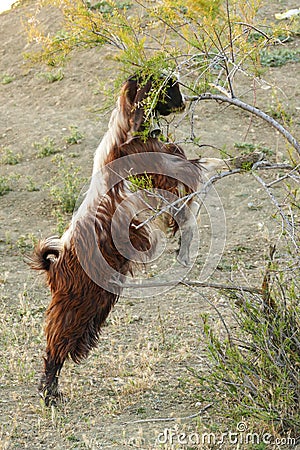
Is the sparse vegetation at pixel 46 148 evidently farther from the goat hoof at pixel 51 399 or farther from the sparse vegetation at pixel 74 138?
the goat hoof at pixel 51 399

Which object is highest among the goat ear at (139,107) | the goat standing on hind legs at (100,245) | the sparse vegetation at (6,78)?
the goat ear at (139,107)

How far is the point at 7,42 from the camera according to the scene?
1478 cm

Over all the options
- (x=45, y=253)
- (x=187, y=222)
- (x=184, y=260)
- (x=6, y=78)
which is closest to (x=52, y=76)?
(x=6, y=78)

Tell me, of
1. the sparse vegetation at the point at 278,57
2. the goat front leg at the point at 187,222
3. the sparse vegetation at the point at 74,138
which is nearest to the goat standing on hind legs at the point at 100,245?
the goat front leg at the point at 187,222

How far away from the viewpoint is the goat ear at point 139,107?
16.4 ft

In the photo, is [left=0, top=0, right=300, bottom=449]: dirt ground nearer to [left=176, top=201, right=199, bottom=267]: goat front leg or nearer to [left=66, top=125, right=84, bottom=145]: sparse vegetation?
[left=66, top=125, right=84, bottom=145]: sparse vegetation

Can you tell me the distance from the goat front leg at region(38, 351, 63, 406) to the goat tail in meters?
0.62

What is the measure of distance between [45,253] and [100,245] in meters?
0.42

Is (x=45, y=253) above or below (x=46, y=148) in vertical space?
above

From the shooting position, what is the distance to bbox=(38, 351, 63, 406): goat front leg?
553 centimetres

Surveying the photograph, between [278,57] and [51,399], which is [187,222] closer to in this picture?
[51,399]

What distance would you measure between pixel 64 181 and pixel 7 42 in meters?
5.98

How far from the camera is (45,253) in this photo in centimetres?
548

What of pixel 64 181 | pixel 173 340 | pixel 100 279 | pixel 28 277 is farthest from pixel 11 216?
pixel 100 279
